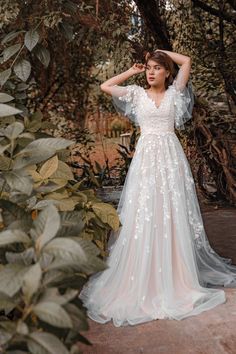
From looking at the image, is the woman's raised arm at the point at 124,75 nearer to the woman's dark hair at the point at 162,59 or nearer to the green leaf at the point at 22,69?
the woman's dark hair at the point at 162,59

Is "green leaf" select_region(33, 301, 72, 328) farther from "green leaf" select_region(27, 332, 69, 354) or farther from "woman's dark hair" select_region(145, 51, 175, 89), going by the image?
"woman's dark hair" select_region(145, 51, 175, 89)

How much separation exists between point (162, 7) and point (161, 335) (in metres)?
3.28

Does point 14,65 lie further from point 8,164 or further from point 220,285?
point 220,285

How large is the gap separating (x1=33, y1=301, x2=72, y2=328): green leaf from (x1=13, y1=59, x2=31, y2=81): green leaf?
Answer: 165cm

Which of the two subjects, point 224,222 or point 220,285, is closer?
point 220,285

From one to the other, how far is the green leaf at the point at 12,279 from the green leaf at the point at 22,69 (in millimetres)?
1528

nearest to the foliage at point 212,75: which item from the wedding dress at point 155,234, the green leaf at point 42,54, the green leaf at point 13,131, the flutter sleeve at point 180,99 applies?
the flutter sleeve at point 180,99

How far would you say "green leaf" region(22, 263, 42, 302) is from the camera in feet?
3.32

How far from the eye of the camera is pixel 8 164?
65.1 inches

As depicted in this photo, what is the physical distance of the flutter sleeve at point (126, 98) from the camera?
9.31ft

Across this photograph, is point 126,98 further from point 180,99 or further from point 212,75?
point 212,75

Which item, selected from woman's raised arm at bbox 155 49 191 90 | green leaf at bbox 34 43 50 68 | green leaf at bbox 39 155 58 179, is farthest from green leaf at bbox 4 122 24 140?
woman's raised arm at bbox 155 49 191 90

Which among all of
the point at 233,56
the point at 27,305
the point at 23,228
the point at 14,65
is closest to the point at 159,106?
the point at 14,65

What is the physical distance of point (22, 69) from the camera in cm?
247
